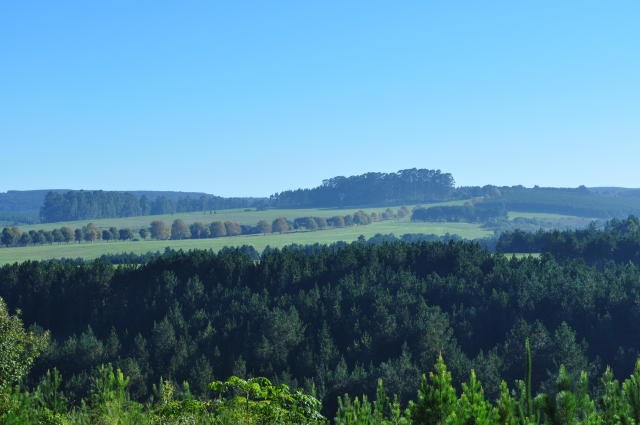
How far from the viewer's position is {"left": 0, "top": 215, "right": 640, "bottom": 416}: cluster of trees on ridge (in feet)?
296

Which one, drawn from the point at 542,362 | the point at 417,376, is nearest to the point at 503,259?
the point at 542,362

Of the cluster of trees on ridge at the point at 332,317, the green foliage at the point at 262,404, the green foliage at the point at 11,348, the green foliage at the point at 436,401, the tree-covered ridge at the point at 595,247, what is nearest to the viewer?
the green foliage at the point at 436,401

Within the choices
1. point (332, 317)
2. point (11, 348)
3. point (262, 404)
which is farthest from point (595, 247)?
point (262, 404)

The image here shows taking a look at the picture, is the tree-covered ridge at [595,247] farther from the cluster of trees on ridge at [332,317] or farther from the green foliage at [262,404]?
the green foliage at [262,404]

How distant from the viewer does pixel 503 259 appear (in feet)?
450

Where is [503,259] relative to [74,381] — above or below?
above

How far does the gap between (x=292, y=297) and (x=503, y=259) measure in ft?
128

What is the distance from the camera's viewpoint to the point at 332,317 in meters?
108

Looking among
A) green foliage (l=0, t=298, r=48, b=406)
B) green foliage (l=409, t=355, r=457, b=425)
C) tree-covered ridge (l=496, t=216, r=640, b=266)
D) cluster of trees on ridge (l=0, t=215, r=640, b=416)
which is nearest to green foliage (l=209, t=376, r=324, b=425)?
green foliage (l=409, t=355, r=457, b=425)

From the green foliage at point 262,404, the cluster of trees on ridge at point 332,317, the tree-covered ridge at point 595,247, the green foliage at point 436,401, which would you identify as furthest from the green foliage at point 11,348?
the tree-covered ridge at point 595,247

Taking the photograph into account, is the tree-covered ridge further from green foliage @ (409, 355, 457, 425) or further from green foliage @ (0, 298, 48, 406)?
green foliage @ (409, 355, 457, 425)

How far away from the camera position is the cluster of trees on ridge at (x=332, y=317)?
90.1 metres

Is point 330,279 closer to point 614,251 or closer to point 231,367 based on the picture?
point 231,367

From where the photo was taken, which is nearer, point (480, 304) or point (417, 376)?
point (417, 376)
